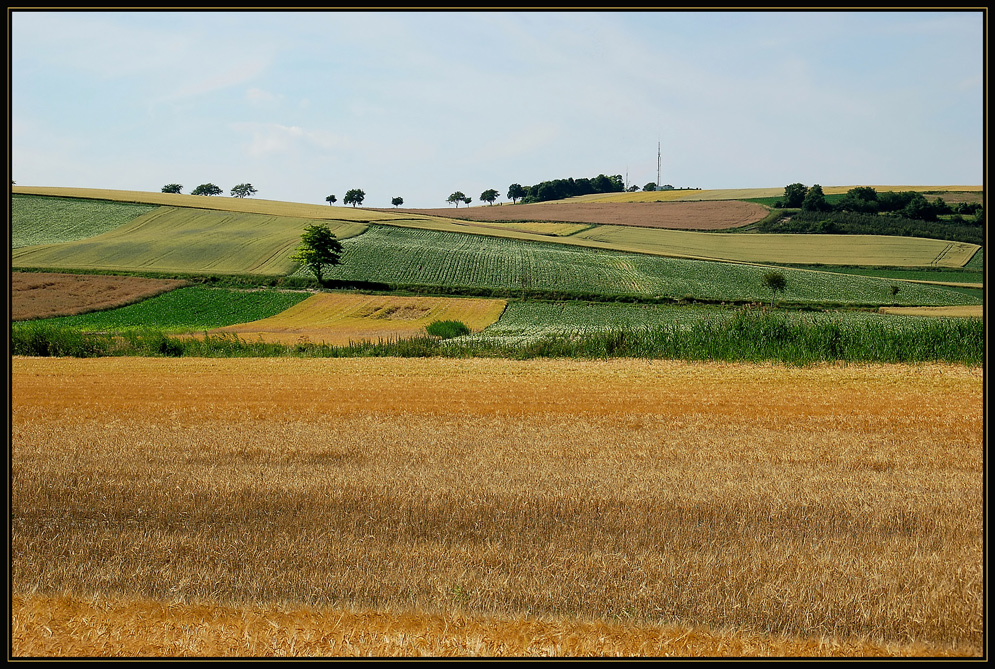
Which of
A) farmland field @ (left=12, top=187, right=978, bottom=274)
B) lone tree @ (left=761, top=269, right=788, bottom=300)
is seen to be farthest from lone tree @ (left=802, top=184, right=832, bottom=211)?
lone tree @ (left=761, top=269, right=788, bottom=300)

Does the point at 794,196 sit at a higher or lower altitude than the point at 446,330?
higher

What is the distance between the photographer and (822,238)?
9888 cm

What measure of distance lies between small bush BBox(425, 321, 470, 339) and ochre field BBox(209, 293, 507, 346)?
1590 millimetres

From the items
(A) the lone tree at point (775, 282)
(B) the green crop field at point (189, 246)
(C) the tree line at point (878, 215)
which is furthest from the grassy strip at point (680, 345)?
(C) the tree line at point (878, 215)

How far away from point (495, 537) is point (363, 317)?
156ft

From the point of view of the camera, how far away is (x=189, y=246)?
7875cm

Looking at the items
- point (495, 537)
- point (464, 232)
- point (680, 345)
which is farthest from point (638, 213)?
point (495, 537)

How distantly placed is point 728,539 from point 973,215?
119 metres

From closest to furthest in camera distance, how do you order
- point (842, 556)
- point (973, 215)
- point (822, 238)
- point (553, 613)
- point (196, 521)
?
point (553, 613) < point (842, 556) < point (196, 521) < point (822, 238) < point (973, 215)

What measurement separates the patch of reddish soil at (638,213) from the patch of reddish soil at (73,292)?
202 feet

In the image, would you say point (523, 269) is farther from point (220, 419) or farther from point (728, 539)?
point (728, 539)

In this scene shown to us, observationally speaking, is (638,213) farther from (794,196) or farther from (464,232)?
(464,232)

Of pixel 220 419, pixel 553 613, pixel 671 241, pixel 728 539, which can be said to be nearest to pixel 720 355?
pixel 220 419

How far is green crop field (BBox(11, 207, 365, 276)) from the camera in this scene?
2788 inches
